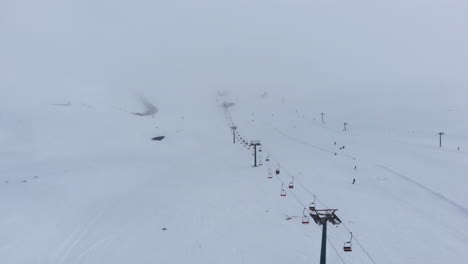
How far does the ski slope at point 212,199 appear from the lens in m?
22.6

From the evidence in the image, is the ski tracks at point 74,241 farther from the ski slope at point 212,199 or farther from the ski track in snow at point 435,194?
the ski track in snow at point 435,194

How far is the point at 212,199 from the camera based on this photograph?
3297cm

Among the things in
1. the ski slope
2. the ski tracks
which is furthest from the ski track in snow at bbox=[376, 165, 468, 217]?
the ski tracks

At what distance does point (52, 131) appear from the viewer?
64.2 metres

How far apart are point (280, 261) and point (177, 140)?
52634mm

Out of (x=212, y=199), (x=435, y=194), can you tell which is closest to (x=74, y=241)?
(x=212, y=199)

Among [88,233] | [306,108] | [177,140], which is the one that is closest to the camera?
[88,233]

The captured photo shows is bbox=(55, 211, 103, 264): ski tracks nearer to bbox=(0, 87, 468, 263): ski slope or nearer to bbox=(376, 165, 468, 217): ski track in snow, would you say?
bbox=(0, 87, 468, 263): ski slope

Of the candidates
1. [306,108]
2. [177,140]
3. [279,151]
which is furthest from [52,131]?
[306,108]

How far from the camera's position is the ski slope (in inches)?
891

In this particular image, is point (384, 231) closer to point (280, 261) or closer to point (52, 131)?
point (280, 261)

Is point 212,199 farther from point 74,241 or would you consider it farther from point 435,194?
point 435,194

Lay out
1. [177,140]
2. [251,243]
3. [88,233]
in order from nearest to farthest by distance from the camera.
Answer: [251,243], [88,233], [177,140]

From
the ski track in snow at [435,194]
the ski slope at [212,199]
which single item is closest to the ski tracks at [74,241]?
the ski slope at [212,199]
